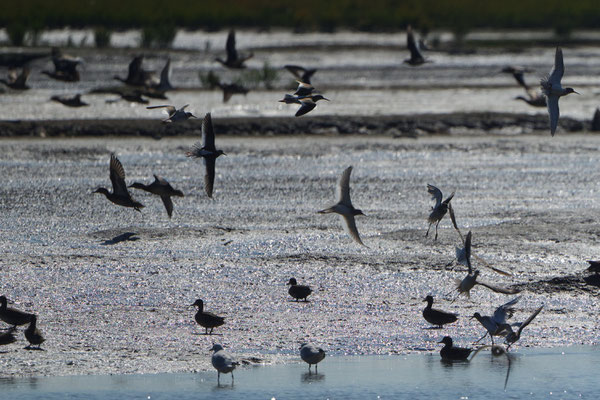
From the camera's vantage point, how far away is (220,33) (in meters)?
47.8

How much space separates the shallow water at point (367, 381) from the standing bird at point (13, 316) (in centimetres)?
114

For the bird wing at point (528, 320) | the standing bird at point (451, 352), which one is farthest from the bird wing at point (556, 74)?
the standing bird at point (451, 352)

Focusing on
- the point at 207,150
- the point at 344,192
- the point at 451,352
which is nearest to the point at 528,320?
the point at 451,352

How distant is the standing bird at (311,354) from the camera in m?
8.52

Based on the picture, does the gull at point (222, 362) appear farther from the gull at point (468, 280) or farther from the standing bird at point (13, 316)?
the gull at point (468, 280)

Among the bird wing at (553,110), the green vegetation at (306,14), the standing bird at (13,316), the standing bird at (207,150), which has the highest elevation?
the green vegetation at (306,14)

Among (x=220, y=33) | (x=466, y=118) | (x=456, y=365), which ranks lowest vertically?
(x=456, y=365)

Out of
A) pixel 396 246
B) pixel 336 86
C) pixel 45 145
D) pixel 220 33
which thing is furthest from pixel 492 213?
pixel 220 33

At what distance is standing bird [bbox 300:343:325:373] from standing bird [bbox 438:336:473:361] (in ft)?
3.08

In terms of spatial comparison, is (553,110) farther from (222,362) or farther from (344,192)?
(222,362)

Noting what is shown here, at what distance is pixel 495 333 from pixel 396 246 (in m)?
3.85

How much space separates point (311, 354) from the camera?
8.53 m

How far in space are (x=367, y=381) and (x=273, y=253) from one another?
410 cm

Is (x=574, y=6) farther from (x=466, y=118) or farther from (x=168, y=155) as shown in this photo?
(x=168, y=155)
